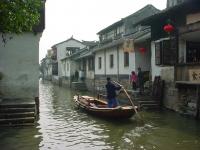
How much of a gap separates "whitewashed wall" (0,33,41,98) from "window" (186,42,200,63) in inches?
304

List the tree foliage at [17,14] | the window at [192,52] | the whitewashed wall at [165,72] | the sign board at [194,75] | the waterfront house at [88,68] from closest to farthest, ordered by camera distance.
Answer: the tree foliage at [17,14], the sign board at [194,75], the window at [192,52], the whitewashed wall at [165,72], the waterfront house at [88,68]

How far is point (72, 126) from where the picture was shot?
14.4 m

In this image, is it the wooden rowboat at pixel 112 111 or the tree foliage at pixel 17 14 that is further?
the wooden rowboat at pixel 112 111

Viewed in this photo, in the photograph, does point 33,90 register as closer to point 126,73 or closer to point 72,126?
point 72,126

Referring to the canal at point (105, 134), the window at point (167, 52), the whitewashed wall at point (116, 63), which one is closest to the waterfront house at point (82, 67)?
the whitewashed wall at point (116, 63)

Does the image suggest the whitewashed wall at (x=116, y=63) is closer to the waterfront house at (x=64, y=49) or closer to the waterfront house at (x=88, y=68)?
the waterfront house at (x=88, y=68)

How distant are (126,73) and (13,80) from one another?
10820 millimetres

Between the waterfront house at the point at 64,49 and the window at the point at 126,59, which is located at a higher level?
the waterfront house at the point at 64,49

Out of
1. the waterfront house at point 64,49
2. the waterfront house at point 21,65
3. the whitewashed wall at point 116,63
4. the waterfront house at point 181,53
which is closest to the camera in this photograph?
the waterfront house at point 181,53

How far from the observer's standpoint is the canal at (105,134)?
1069 centimetres

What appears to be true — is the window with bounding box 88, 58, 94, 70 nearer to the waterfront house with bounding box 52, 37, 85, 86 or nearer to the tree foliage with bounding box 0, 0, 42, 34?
the waterfront house with bounding box 52, 37, 85, 86

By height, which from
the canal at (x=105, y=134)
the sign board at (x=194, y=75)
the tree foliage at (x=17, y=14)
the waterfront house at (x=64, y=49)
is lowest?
the canal at (x=105, y=134)

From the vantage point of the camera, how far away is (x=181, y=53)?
17172mm

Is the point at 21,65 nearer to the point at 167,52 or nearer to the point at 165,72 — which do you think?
the point at 167,52
